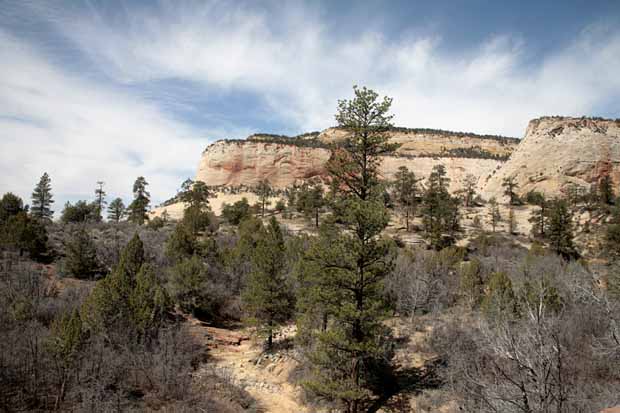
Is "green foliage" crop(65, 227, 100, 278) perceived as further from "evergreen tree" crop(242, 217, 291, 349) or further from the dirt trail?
"evergreen tree" crop(242, 217, 291, 349)

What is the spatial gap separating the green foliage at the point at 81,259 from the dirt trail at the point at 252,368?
330 inches

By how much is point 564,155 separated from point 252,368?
6111 cm

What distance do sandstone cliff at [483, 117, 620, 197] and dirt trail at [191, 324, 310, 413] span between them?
5550 cm

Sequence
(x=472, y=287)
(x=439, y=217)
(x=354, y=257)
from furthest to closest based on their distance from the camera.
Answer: (x=439, y=217) → (x=472, y=287) → (x=354, y=257)

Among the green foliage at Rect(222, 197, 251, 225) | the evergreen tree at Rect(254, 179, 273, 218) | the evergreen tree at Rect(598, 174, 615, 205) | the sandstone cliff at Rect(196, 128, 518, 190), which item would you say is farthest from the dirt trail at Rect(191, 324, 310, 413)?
the sandstone cliff at Rect(196, 128, 518, 190)

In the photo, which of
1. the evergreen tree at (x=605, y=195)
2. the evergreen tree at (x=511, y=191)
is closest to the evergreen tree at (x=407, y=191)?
the evergreen tree at (x=511, y=191)

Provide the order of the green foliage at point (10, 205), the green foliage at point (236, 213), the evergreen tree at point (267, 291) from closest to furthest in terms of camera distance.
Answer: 1. the evergreen tree at point (267, 291)
2. the green foliage at point (10, 205)
3. the green foliage at point (236, 213)

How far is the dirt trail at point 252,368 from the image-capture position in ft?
50.1

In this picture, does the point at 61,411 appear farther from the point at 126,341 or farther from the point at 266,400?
the point at 266,400

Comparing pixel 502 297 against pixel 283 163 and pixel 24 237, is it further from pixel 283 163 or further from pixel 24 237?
pixel 283 163

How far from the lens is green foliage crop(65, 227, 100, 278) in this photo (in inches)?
894

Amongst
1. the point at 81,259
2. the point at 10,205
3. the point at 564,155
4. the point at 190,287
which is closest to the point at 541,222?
the point at 564,155

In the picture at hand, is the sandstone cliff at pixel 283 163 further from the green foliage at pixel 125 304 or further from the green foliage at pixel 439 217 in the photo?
the green foliage at pixel 125 304

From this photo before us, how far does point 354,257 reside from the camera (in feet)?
41.4
